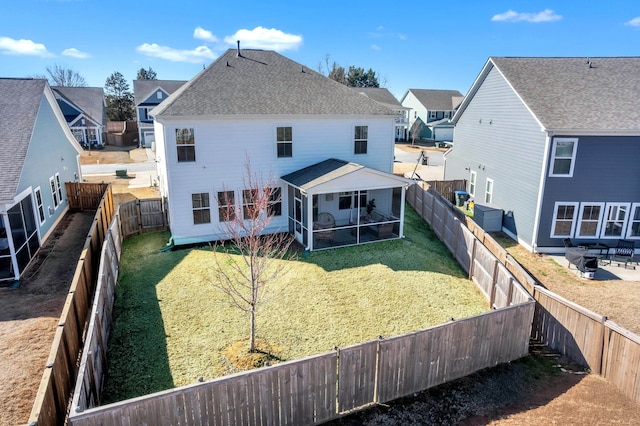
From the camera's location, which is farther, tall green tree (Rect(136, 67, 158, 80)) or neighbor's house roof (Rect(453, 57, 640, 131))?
tall green tree (Rect(136, 67, 158, 80))

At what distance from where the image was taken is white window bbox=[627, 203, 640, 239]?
18375 millimetres

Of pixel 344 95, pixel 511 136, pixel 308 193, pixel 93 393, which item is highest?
pixel 344 95

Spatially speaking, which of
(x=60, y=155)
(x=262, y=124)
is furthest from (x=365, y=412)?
(x=60, y=155)

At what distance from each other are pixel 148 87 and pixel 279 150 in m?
45.0

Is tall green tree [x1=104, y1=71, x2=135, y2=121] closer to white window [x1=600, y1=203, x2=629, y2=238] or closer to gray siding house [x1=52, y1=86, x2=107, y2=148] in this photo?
gray siding house [x1=52, y1=86, x2=107, y2=148]

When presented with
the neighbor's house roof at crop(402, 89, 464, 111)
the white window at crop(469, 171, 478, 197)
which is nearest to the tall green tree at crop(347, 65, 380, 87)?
the neighbor's house roof at crop(402, 89, 464, 111)

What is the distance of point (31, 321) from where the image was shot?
11445 mm

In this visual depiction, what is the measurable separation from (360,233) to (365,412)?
11223 millimetres

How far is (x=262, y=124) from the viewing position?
1758 centimetres

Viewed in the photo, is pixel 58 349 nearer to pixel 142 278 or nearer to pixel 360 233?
pixel 142 278

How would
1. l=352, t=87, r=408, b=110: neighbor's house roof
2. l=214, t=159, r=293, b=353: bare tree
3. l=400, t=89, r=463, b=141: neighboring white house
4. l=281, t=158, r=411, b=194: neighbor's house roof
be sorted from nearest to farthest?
l=214, t=159, r=293, b=353: bare tree < l=281, t=158, r=411, b=194: neighbor's house roof < l=352, t=87, r=408, b=110: neighbor's house roof < l=400, t=89, r=463, b=141: neighboring white house

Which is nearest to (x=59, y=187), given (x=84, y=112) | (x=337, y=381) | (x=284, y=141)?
(x=284, y=141)

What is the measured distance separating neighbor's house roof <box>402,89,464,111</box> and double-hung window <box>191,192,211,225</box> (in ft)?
176

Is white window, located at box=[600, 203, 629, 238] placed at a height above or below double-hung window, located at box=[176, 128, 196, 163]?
below
